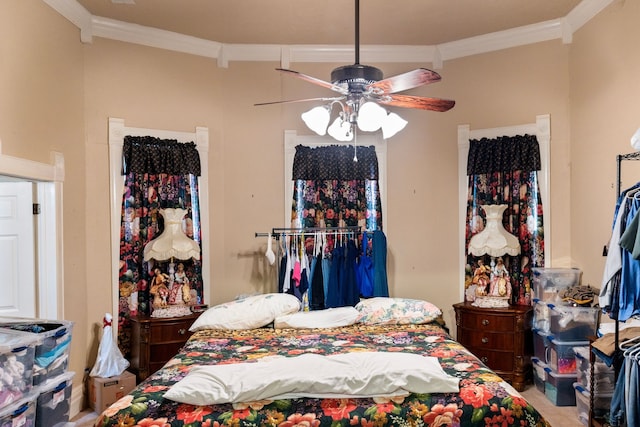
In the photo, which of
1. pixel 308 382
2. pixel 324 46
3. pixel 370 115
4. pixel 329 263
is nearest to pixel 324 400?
pixel 308 382

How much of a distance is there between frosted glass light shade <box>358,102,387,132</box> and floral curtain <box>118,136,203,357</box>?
86.7 inches

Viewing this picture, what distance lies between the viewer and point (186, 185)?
425cm

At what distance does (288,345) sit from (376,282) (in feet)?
4.58

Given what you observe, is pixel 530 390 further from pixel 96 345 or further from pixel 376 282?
pixel 96 345

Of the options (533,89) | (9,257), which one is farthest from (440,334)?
(9,257)

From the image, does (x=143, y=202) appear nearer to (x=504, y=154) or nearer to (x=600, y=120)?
(x=504, y=154)

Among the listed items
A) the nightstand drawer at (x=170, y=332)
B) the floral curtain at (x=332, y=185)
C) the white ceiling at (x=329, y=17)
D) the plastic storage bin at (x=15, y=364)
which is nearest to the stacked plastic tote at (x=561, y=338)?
the floral curtain at (x=332, y=185)

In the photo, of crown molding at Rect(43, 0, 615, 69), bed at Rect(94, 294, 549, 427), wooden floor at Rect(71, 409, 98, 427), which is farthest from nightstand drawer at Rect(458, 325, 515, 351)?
wooden floor at Rect(71, 409, 98, 427)

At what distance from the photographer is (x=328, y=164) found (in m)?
4.45

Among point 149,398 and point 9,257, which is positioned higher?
point 9,257

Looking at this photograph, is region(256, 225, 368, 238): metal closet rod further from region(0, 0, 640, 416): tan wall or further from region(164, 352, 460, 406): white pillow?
region(164, 352, 460, 406): white pillow

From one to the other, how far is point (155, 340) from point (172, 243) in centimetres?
78

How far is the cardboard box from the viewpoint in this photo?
11.7 ft

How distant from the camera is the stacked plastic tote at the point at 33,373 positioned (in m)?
2.17
